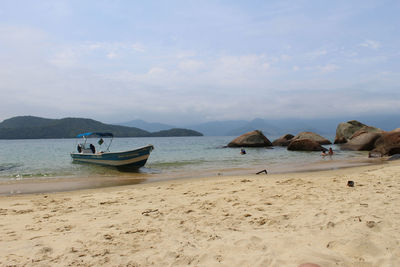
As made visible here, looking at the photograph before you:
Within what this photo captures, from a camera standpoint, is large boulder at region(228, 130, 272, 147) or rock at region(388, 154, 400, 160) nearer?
rock at region(388, 154, 400, 160)

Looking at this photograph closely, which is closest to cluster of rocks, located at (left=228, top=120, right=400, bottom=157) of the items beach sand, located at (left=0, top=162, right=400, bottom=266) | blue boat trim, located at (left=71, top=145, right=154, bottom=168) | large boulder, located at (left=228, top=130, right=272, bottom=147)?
large boulder, located at (left=228, top=130, right=272, bottom=147)

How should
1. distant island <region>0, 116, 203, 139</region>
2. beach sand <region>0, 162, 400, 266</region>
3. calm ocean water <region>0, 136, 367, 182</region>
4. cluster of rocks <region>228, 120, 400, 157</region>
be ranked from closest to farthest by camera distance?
beach sand <region>0, 162, 400, 266</region>, calm ocean water <region>0, 136, 367, 182</region>, cluster of rocks <region>228, 120, 400, 157</region>, distant island <region>0, 116, 203, 139</region>

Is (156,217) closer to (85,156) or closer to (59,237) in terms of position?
(59,237)

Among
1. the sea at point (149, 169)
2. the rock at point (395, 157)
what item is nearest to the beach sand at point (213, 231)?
the sea at point (149, 169)

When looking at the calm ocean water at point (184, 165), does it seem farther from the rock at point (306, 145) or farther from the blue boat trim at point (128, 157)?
the rock at point (306, 145)

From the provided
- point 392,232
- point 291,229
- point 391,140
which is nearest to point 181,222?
point 291,229

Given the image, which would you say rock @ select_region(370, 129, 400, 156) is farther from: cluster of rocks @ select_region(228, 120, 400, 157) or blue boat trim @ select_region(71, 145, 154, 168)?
blue boat trim @ select_region(71, 145, 154, 168)

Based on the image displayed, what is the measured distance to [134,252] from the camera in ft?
11.7

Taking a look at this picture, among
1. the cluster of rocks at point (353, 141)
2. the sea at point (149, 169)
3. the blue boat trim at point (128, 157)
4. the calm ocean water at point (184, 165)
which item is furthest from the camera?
the cluster of rocks at point (353, 141)

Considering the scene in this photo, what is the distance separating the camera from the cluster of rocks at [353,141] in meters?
21.2

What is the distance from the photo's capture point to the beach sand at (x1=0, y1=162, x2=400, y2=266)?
333 cm

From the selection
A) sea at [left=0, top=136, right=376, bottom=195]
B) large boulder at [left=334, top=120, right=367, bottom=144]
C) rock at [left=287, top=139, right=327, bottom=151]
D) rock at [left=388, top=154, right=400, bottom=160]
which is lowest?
sea at [left=0, top=136, right=376, bottom=195]

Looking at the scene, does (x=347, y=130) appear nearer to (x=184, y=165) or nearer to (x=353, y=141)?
(x=353, y=141)

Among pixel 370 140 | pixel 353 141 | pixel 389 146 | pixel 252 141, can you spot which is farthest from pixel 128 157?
pixel 353 141
